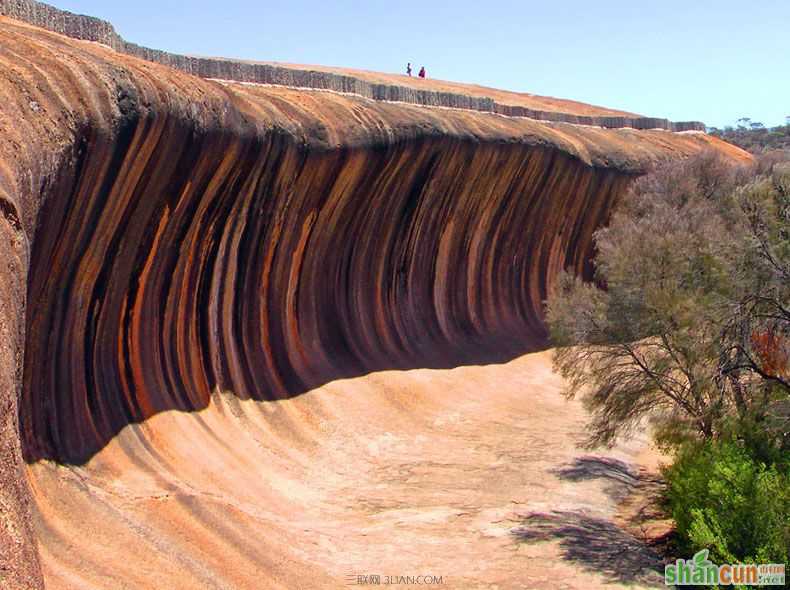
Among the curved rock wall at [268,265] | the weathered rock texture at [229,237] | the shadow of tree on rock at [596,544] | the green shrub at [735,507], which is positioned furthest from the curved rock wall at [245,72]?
the green shrub at [735,507]

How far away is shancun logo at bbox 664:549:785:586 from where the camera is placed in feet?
36.0

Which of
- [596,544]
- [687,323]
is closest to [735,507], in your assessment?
[596,544]

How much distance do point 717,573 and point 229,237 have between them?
31.2 ft

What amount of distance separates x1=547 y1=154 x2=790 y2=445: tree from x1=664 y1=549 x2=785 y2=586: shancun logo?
2148mm

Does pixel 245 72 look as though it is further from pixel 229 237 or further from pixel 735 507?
pixel 735 507

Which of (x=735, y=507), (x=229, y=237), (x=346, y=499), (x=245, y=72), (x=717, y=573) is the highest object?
(x=245, y=72)

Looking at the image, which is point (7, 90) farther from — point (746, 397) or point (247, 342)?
point (746, 397)

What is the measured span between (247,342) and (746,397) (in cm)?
875

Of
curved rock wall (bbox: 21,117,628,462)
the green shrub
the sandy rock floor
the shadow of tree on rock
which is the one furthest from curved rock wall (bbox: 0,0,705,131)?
the green shrub

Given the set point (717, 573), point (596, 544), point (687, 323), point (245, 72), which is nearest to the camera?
point (717, 573)

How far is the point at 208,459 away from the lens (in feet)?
43.4

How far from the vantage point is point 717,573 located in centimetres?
1166

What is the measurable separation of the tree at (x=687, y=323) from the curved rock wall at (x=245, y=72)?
7133 mm

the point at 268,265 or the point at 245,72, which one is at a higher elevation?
the point at 245,72
